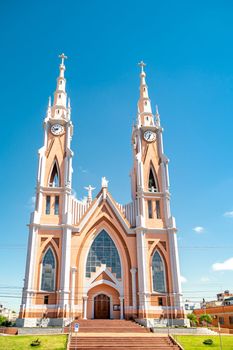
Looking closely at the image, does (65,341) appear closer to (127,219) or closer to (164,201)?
(127,219)

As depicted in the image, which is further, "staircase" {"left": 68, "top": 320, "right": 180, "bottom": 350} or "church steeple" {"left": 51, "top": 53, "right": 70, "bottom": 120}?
"church steeple" {"left": 51, "top": 53, "right": 70, "bottom": 120}

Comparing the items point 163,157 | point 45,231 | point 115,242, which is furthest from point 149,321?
point 163,157

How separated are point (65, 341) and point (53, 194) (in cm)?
1731

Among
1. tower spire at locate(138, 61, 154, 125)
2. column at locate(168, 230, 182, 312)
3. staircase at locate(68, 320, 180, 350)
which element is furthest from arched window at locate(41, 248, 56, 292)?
tower spire at locate(138, 61, 154, 125)

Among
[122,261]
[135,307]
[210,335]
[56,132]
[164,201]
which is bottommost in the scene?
[210,335]

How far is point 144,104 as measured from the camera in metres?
46.6

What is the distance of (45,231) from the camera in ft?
112

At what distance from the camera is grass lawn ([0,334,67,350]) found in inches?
829

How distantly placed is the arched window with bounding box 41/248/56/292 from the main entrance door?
4989 mm

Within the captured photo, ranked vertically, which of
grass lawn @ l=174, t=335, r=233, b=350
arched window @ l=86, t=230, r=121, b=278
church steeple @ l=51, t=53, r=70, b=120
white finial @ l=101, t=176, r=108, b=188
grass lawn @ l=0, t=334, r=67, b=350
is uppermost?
church steeple @ l=51, t=53, r=70, b=120

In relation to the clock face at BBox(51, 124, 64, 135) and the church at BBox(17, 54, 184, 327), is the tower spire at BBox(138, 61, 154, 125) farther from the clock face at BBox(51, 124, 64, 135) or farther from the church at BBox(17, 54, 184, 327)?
the clock face at BBox(51, 124, 64, 135)

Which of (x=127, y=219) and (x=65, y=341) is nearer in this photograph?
(x=65, y=341)

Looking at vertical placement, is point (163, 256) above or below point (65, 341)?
above

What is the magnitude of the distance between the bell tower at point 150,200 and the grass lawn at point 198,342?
6.89m
